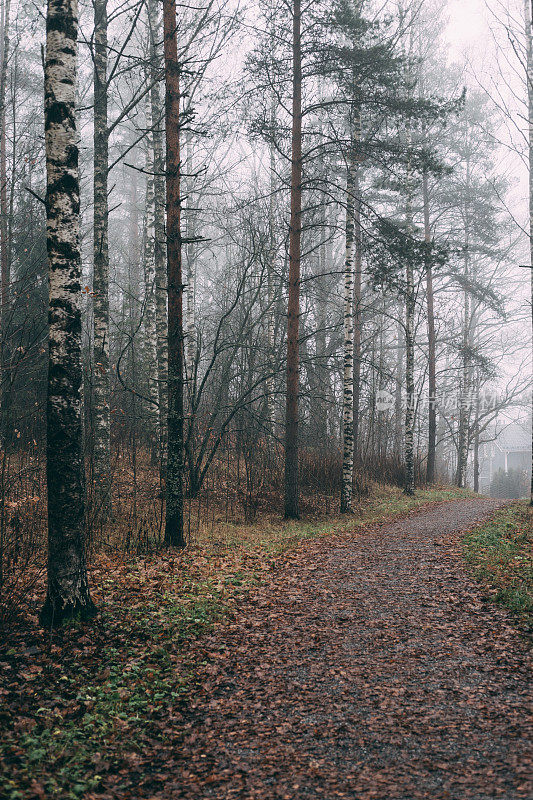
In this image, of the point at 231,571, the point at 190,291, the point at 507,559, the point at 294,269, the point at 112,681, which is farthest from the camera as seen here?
the point at 190,291

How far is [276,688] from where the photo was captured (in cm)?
451

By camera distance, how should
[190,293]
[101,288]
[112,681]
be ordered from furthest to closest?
[190,293] < [101,288] < [112,681]

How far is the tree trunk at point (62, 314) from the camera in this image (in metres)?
5.05

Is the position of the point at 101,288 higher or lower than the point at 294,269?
lower

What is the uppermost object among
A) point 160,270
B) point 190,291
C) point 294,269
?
point 190,291

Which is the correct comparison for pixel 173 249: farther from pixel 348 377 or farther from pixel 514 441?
pixel 514 441

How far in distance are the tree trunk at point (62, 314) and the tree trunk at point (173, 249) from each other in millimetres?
2990

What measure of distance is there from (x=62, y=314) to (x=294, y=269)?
24.3ft

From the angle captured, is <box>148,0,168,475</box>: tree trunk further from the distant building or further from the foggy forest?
the distant building

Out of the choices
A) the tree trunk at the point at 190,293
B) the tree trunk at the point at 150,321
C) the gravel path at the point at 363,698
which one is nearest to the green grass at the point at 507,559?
the gravel path at the point at 363,698

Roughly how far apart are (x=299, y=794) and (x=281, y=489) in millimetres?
10289

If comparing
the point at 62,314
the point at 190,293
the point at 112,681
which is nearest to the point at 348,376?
the point at 190,293

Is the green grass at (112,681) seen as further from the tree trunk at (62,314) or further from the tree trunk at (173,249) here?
the tree trunk at (173,249)

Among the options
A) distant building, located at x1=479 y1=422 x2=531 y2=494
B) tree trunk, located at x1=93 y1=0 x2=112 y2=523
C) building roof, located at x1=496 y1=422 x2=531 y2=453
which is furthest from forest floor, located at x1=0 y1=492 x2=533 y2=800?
building roof, located at x1=496 y1=422 x2=531 y2=453
